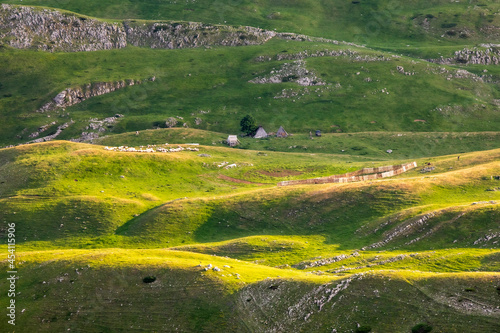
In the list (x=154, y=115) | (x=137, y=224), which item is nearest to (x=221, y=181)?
(x=137, y=224)

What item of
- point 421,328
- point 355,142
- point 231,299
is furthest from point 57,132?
point 421,328

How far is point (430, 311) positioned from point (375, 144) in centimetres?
11300

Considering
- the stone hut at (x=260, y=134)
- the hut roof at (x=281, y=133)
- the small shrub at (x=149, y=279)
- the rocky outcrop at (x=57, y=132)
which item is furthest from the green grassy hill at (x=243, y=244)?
the rocky outcrop at (x=57, y=132)

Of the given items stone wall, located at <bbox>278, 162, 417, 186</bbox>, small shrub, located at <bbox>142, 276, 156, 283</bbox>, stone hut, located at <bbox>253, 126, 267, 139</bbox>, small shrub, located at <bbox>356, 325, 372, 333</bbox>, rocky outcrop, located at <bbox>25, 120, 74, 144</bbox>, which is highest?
small shrub, located at <bbox>356, 325, 372, 333</bbox>

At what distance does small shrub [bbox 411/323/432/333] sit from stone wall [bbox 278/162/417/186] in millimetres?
61889

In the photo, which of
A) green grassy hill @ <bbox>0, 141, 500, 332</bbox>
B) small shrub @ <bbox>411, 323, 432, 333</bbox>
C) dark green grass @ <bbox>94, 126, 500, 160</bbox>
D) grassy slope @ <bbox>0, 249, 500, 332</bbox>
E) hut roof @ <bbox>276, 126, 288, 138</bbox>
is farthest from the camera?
hut roof @ <bbox>276, 126, 288, 138</bbox>

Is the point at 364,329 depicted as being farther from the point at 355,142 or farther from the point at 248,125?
the point at 248,125

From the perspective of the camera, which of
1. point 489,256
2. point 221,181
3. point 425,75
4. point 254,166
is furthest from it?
point 425,75

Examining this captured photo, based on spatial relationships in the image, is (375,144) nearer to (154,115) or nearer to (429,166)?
(429,166)

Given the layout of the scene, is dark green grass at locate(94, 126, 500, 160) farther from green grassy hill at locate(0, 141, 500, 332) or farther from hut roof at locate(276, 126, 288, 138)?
green grassy hill at locate(0, 141, 500, 332)

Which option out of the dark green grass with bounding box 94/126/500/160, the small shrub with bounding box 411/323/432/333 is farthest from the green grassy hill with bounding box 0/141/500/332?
the dark green grass with bounding box 94/126/500/160

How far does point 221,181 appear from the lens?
11038cm

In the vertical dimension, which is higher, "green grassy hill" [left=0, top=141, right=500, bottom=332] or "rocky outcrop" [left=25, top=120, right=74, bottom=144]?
"green grassy hill" [left=0, top=141, right=500, bottom=332]

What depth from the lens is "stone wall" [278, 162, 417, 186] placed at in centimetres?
10194
